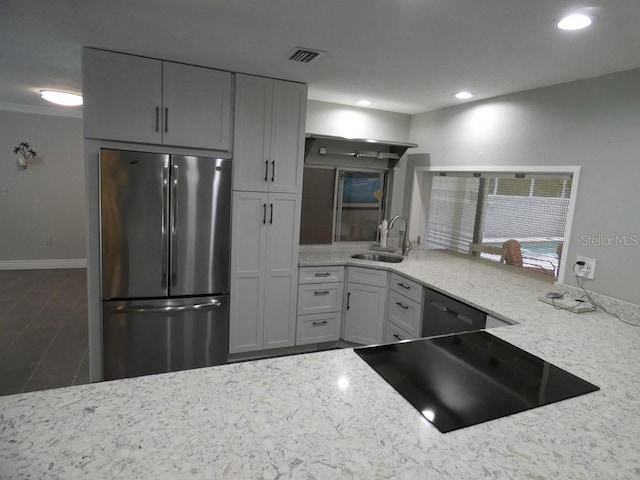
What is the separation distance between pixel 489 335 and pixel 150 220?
7.32 feet

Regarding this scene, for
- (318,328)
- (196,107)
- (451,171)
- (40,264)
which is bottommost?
(40,264)

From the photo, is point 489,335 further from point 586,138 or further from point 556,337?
point 586,138

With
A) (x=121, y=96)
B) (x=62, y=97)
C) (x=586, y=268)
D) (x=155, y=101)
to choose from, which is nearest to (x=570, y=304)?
(x=586, y=268)

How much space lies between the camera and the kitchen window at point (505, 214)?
280 cm

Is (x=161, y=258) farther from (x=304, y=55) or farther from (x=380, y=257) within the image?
(x=380, y=257)

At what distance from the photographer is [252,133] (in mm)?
2941

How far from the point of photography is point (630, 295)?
7.09 feet

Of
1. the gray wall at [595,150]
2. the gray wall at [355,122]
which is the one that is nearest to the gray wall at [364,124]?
the gray wall at [355,122]

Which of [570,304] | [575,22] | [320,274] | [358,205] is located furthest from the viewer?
[358,205]

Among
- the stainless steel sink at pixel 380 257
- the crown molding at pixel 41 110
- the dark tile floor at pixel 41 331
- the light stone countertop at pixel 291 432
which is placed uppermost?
the crown molding at pixel 41 110

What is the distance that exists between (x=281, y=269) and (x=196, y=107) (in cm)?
139

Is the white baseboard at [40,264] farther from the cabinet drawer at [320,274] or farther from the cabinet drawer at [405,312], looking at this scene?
the cabinet drawer at [405,312]

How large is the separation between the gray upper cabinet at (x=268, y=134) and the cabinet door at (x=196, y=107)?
10cm

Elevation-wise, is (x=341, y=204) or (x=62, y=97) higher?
(x=62, y=97)
